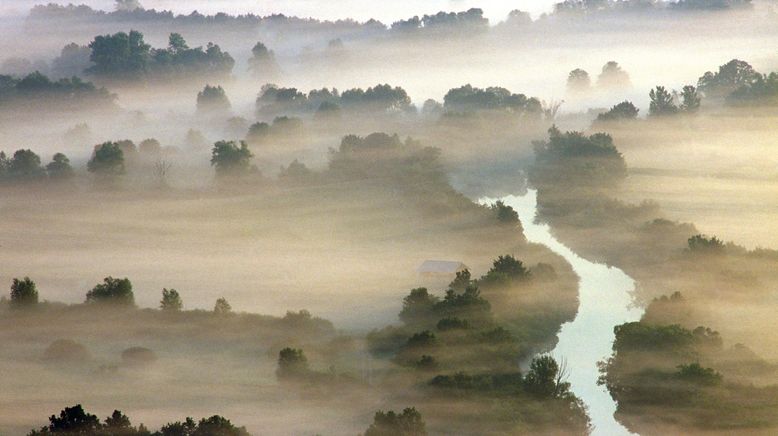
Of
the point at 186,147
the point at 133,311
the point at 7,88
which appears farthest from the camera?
the point at 7,88

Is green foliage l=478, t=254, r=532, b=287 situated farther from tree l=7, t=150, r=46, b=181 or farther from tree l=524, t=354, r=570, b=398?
tree l=7, t=150, r=46, b=181

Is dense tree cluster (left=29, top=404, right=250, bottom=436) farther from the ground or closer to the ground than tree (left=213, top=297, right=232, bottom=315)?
closer to the ground

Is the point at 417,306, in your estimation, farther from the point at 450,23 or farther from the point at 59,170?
the point at 450,23

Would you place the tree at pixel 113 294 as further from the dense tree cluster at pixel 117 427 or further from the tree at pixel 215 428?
the tree at pixel 215 428

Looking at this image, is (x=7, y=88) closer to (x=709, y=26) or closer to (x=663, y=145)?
(x=663, y=145)

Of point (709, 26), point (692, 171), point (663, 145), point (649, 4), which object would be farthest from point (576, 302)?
point (649, 4)

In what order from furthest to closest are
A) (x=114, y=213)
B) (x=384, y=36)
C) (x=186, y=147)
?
(x=384, y=36) < (x=186, y=147) < (x=114, y=213)

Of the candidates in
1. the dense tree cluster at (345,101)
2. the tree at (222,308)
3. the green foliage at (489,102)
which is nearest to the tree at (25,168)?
the dense tree cluster at (345,101)

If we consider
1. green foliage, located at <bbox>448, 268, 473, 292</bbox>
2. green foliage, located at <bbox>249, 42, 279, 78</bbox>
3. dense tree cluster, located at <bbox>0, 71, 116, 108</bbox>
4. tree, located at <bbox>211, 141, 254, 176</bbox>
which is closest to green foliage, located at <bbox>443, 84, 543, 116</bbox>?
tree, located at <bbox>211, 141, 254, 176</bbox>
